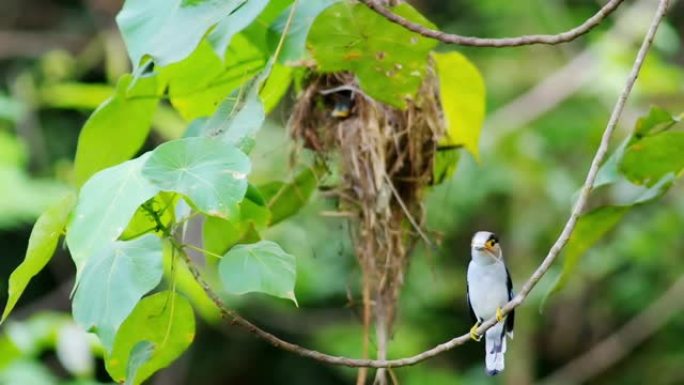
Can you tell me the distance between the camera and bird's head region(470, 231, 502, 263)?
5.89 ft

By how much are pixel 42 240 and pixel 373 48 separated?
2.33 ft

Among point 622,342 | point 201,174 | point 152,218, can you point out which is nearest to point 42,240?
point 152,218

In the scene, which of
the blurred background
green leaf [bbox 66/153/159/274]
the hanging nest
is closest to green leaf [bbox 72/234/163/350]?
green leaf [bbox 66/153/159/274]

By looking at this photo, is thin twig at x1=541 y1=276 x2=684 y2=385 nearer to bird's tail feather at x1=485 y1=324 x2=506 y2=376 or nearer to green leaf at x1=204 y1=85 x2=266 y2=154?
bird's tail feather at x1=485 y1=324 x2=506 y2=376

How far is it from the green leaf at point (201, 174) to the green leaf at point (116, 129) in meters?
0.52

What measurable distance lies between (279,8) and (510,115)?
320 cm

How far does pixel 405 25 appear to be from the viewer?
168 centimetres

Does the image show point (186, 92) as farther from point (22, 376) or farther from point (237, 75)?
point (22, 376)

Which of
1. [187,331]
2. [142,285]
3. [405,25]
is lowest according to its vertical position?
[187,331]

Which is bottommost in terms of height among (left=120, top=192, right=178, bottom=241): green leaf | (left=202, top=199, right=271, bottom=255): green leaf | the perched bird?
the perched bird

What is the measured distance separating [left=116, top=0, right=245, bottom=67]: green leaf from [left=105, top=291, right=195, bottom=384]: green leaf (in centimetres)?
36

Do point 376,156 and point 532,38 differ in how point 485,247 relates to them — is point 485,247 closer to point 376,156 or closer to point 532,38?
point 532,38

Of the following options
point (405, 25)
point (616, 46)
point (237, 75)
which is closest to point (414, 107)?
point (237, 75)

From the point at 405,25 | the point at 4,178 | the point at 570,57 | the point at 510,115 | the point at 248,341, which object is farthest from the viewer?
the point at 248,341
